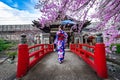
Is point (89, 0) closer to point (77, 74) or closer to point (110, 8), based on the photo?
point (110, 8)

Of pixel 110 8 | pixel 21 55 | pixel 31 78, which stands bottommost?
pixel 31 78

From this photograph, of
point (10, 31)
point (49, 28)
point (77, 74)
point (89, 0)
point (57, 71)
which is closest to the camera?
point (89, 0)

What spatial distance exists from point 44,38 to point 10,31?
45.7 feet

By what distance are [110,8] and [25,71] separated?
312cm

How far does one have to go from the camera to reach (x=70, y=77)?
12.6 feet

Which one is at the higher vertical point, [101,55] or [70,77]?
[101,55]

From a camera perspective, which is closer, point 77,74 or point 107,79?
point 107,79

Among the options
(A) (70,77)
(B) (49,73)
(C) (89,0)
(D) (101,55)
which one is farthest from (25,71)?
(C) (89,0)

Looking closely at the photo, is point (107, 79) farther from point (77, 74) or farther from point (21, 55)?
point (21, 55)

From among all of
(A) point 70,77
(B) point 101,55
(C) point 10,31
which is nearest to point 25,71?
(A) point 70,77

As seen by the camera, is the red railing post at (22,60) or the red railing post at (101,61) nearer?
the red railing post at (101,61)

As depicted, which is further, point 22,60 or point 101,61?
point 22,60

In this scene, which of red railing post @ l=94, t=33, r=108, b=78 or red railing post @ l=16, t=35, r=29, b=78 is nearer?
red railing post @ l=94, t=33, r=108, b=78

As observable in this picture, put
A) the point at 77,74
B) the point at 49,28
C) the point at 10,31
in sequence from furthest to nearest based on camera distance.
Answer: the point at 10,31 → the point at 49,28 → the point at 77,74
